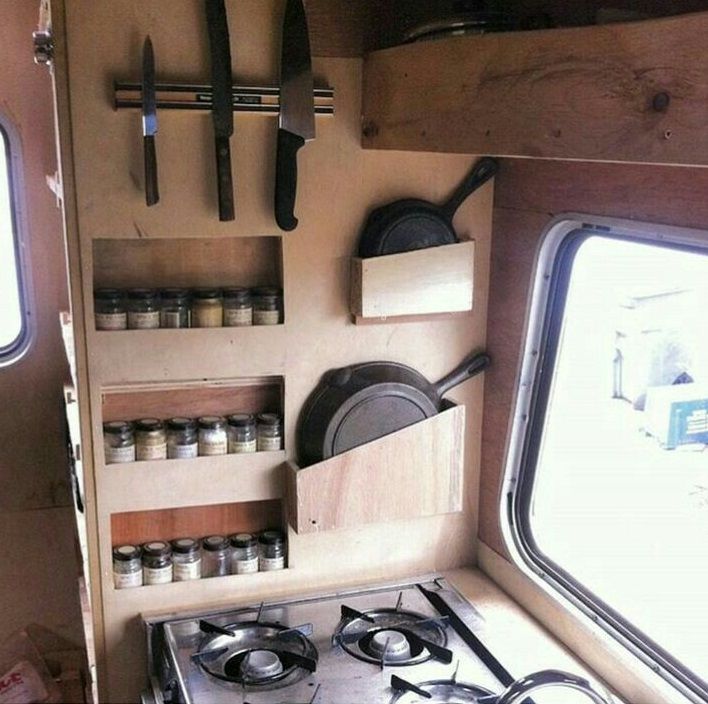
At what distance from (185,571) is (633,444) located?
0.97 meters

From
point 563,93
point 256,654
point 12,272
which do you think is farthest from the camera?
point 12,272

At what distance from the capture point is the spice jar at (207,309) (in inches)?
68.2

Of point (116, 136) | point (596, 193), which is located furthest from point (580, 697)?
point (116, 136)

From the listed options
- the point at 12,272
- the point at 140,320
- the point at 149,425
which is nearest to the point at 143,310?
the point at 140,320

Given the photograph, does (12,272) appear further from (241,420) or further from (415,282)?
(415,282)

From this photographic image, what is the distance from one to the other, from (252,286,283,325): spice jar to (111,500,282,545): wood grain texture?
1.33 feet

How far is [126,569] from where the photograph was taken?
5.85 feet

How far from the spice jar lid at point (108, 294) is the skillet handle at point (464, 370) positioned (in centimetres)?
68

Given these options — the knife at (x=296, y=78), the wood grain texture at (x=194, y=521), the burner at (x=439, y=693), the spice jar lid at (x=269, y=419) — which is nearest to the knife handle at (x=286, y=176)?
the knife at (x=296, y=78)

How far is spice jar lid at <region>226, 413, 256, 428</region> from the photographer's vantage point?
5.91 ft

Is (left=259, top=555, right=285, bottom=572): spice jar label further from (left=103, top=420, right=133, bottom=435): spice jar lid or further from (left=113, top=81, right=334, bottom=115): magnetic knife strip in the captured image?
(left=113, top=81, right=334, bottom=115): magnetic knife strip

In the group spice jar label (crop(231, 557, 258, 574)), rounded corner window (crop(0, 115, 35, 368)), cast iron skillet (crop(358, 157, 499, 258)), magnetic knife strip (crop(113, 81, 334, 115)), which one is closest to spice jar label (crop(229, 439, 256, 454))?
spice jar label (crop(231, 557, 258, 574))

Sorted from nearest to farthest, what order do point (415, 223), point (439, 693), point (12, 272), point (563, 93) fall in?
point (563, 93) < point (439, 693) < point (415, 223) < point (12, 272)

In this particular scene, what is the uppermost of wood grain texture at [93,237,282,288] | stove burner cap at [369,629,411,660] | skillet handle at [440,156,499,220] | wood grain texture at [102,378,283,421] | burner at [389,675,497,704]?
skillet handle at [440,156,499,220]
